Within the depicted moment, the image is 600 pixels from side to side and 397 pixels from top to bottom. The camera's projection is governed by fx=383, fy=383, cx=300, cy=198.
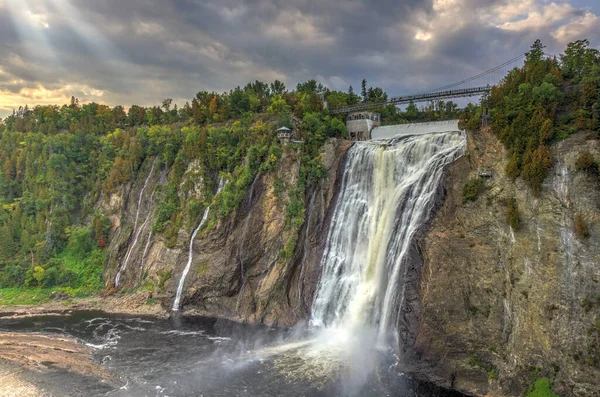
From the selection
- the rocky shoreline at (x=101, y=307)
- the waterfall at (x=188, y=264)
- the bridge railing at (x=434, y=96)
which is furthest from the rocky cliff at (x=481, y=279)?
the bridge railing at (x=434, y=96)

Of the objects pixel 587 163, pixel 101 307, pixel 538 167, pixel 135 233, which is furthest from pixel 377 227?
pixel 135 233

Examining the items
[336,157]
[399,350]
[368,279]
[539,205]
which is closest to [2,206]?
[336,157]

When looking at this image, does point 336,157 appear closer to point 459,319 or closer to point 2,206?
point 459,319

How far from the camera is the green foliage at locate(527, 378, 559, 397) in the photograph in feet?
74.2

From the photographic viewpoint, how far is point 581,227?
73.0 ft

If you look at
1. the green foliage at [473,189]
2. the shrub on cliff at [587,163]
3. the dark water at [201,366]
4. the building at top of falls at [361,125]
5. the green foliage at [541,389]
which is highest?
the building at top of falls at [361,125]

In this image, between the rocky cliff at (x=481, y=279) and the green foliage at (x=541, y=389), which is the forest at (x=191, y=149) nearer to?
the rocky cliff at (x=481, y=279)

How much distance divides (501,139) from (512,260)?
8.86m

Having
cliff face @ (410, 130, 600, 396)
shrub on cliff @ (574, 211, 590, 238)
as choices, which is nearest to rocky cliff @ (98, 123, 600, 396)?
cliff face @ (410, 130, 600, 396)

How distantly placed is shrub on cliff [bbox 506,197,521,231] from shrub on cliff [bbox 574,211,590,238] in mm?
3276

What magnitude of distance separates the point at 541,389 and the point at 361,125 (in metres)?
38.8

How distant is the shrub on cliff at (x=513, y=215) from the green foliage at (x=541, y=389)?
9331 mm

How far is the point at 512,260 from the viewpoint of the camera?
25.5 m

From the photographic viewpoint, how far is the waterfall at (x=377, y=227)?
32.0 m
